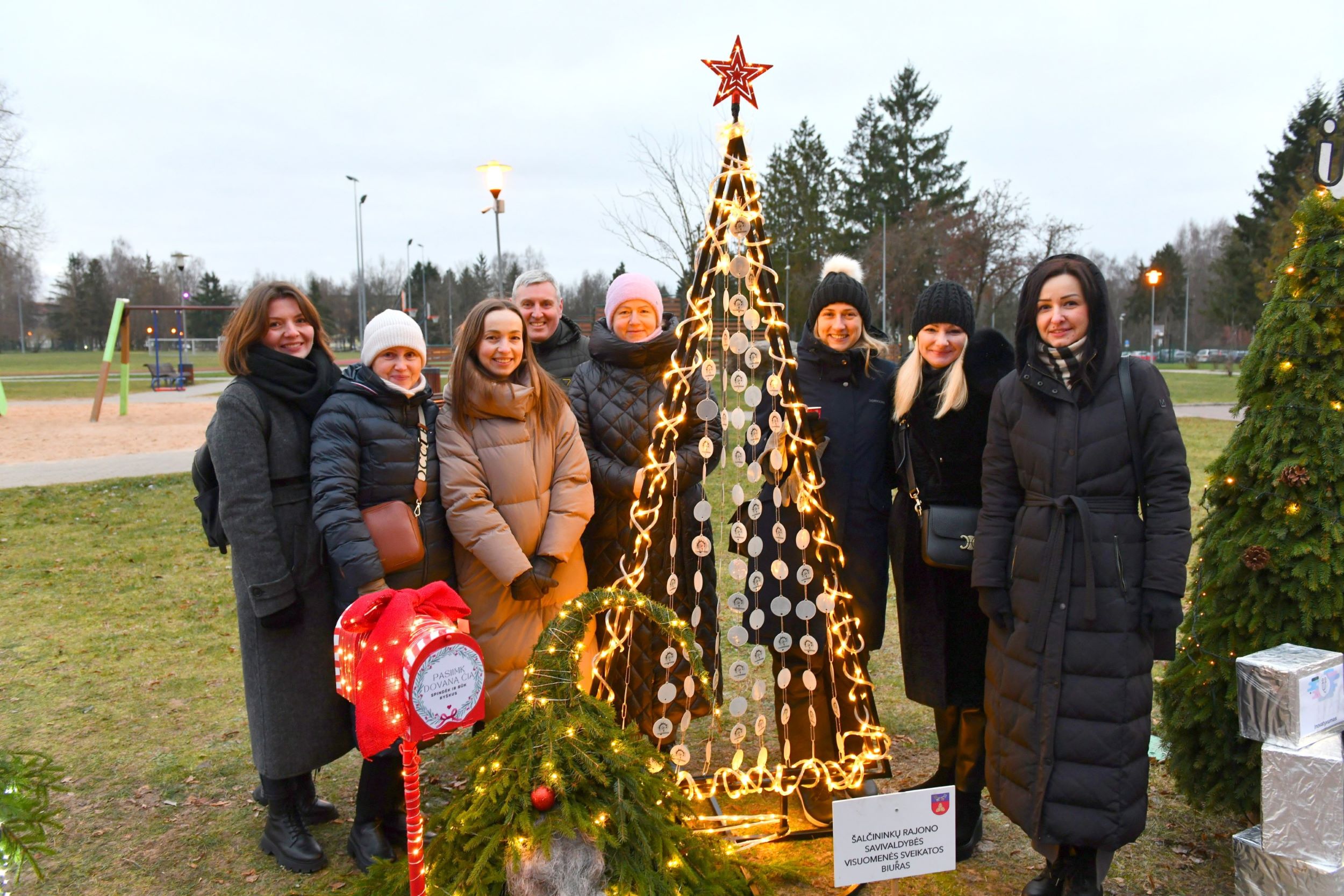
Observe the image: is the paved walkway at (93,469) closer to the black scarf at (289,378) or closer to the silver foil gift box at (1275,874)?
the black scarf at (289,378)

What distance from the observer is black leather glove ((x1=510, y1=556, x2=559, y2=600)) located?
9.82 feet

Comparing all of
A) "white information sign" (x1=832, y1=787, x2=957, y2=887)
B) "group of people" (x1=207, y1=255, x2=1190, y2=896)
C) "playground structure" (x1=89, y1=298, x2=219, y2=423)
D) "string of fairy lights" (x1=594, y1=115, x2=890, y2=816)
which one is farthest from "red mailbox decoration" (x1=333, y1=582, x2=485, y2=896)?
"playground structure" (x1=89, y1=298, x2=219, y2=423)

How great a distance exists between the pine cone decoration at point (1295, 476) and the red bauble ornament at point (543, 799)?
246 centimetres

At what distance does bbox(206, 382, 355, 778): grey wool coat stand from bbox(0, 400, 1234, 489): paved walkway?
31.4 ft

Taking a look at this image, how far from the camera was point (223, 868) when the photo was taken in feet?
9.95

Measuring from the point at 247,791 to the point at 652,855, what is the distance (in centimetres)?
240

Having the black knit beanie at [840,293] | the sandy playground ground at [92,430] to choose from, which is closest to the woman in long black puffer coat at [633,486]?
the black knit beanie at [840,293]

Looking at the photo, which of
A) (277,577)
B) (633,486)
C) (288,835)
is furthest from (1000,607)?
(288,835)

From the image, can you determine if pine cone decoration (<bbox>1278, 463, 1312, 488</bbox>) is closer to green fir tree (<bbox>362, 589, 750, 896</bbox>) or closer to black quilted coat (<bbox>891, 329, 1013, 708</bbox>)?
black quilted coat (<bbox>891, 329, 1013, 708</bbox>)

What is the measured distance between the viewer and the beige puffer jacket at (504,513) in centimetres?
295

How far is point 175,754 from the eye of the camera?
13.0 ft

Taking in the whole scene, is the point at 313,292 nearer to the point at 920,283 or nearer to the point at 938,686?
the point at 920,283

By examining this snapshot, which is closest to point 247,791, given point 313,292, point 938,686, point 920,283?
point 938,686

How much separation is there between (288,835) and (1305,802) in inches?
131
